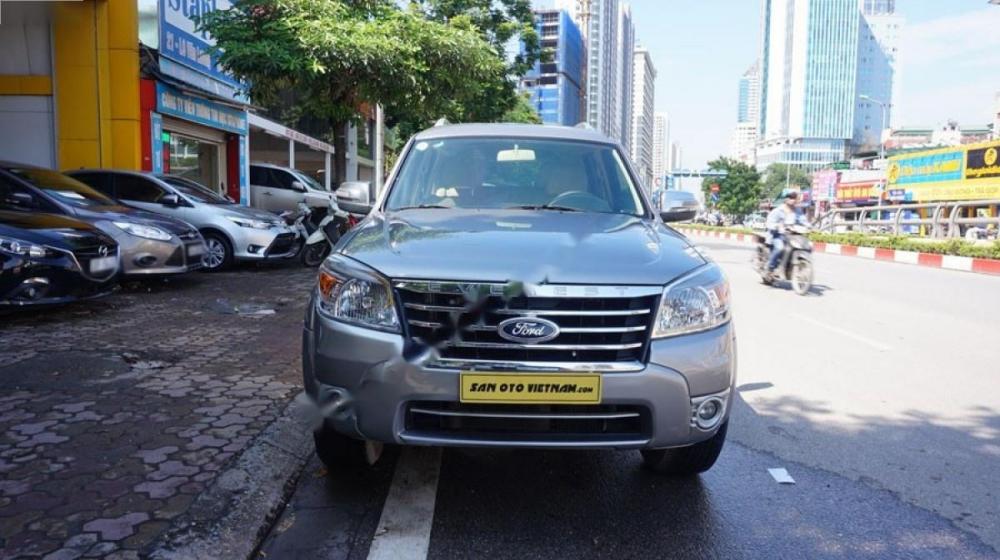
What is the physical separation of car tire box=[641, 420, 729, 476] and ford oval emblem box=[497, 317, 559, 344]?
84 centimetres

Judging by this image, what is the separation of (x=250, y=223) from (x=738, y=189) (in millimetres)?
73101

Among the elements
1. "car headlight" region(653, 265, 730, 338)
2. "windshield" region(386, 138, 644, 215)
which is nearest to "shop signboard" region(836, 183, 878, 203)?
"windshield" region(386, 138, 644, 215)


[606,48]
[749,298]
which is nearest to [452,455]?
[749,298]

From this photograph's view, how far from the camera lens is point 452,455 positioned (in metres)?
3.64

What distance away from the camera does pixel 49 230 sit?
6.34 meters

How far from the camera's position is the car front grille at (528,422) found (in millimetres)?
2617

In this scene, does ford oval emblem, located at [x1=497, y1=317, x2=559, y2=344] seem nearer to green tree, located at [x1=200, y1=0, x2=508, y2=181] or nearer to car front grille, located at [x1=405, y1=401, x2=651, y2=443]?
car front grille, located at [x1=405, y1=401, x2=651, y2=443]

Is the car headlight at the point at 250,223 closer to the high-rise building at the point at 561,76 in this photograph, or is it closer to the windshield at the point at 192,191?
the windshield at the point at 192,191

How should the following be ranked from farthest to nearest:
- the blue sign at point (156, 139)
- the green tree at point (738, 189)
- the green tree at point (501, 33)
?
1. the green tree at point (738, 189)
2. the green tree at point (501, 33)
3. the blue sign at point (156, 139)

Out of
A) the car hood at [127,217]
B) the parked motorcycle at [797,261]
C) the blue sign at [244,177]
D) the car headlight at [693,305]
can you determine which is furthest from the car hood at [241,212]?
the car headlight at [693,305]

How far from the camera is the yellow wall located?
13227mm

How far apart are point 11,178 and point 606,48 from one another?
146 meters

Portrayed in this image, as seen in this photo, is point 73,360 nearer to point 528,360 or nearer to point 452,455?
point 452,455

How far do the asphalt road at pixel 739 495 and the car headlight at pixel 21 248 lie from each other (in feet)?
13.3
